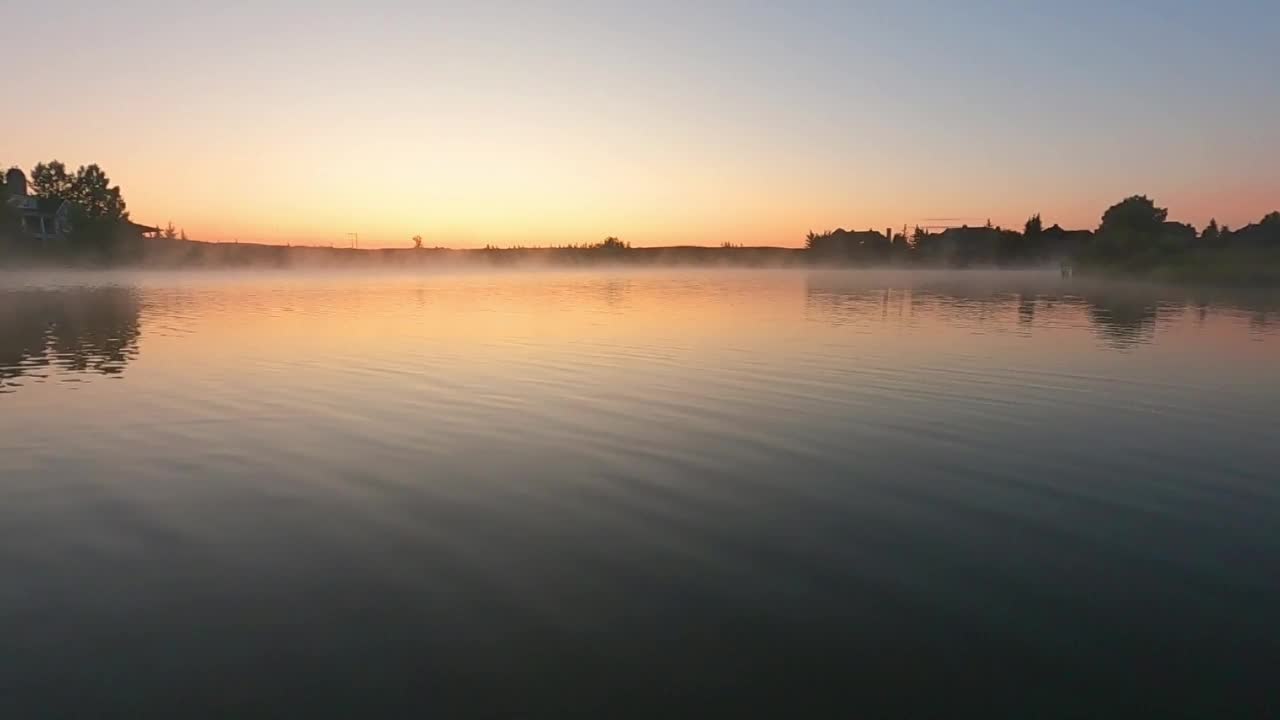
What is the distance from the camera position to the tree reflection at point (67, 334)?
3048 centimetres

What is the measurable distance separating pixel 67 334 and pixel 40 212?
146 m

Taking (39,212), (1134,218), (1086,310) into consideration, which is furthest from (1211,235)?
(39,212)

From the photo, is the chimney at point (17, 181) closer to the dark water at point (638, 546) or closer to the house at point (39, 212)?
the house at point (39, 212)

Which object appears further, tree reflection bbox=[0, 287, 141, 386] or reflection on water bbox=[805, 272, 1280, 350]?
reflection on water bbox=[805, 272, 1280, 350]

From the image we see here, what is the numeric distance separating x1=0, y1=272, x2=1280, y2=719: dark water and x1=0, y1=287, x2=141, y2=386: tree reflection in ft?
12.3

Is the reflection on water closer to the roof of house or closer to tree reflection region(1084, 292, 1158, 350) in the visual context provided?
tree reflection region(1084, 292, 1158, 350)

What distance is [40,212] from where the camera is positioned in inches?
5866

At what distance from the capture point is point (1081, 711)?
738cm

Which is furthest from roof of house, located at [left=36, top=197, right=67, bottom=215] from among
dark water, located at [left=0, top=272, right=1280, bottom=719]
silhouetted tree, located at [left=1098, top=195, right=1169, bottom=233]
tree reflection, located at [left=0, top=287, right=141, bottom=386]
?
silhouetted tree, located at [left=1098, top=195, right=1169, bottom=233]

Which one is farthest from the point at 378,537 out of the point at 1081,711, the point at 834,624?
the point at 1081,711

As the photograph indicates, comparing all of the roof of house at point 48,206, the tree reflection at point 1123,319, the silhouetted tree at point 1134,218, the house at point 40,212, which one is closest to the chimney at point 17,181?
the house at point 40,212

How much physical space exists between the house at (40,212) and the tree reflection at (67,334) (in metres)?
98.7

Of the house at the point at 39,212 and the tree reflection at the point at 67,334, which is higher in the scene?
the house at the point at 39,212

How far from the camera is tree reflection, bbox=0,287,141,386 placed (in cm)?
3048
